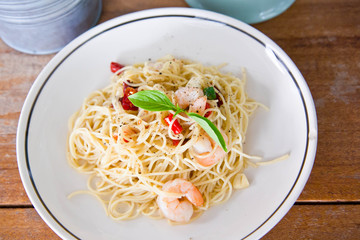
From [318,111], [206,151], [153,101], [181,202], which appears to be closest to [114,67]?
[153,101]

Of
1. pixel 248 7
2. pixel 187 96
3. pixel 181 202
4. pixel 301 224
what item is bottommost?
pixel 301 224

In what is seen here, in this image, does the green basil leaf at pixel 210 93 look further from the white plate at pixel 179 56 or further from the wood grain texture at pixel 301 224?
the wood grain texture at pixel 301 224

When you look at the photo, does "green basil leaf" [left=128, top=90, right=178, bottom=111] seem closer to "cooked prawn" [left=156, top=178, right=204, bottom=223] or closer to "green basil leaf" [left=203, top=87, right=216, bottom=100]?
"green basil leaf" [left=203, top=87, right=216, bottom=100]

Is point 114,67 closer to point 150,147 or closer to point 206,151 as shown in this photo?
point 150,147

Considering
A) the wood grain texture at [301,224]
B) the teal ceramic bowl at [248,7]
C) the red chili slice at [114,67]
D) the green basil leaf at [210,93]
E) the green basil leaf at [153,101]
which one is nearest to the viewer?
the green basil leaf at [153,101]

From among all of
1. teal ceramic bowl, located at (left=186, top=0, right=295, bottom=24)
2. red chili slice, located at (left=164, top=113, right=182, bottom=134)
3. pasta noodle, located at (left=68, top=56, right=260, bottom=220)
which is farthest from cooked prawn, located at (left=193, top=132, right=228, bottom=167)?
teal ceramic bowl, located at (left=186, top=0, right=295, bottom=24)

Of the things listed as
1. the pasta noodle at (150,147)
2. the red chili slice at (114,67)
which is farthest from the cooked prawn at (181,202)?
the red chili slice at (114,67)
